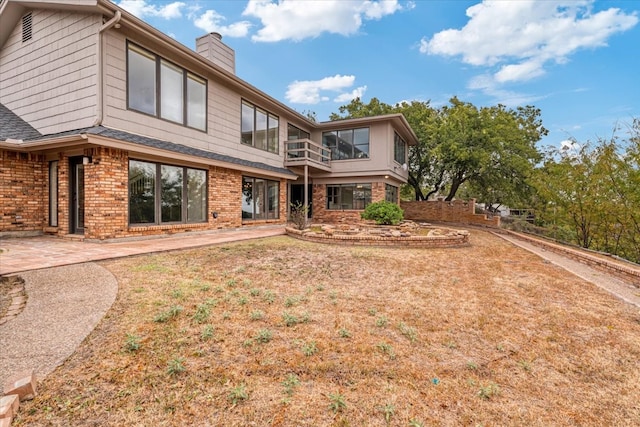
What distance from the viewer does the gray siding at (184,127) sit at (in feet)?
26.1

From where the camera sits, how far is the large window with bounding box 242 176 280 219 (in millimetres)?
13102

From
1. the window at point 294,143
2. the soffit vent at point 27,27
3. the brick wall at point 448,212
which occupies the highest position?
the soffit vent at point 27,27

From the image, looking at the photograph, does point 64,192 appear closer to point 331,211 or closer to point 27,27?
point 27,27

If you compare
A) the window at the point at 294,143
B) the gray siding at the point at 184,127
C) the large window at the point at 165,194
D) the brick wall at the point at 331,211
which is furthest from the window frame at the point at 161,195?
the brick wall at the point at 331,211

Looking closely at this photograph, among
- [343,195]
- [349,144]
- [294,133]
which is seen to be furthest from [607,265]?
[294,133]

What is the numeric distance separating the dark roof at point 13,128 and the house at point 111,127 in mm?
39

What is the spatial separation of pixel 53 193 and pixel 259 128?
7910 mm

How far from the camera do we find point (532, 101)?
22.7m

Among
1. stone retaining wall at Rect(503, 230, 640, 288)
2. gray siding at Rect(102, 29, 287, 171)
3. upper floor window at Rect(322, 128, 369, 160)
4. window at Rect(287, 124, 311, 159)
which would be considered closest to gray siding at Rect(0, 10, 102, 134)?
gray siding at Rect(102, 29, 287, 171)

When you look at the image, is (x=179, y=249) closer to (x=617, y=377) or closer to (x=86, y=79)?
(x=86, y=79)

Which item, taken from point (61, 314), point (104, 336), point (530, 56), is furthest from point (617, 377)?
point (530, 56)

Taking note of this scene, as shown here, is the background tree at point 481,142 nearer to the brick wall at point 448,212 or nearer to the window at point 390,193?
the brick wall at point 448,212

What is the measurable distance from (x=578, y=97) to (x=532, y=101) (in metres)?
3.44

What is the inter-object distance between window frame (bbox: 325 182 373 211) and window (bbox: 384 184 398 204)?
104 centimetres
